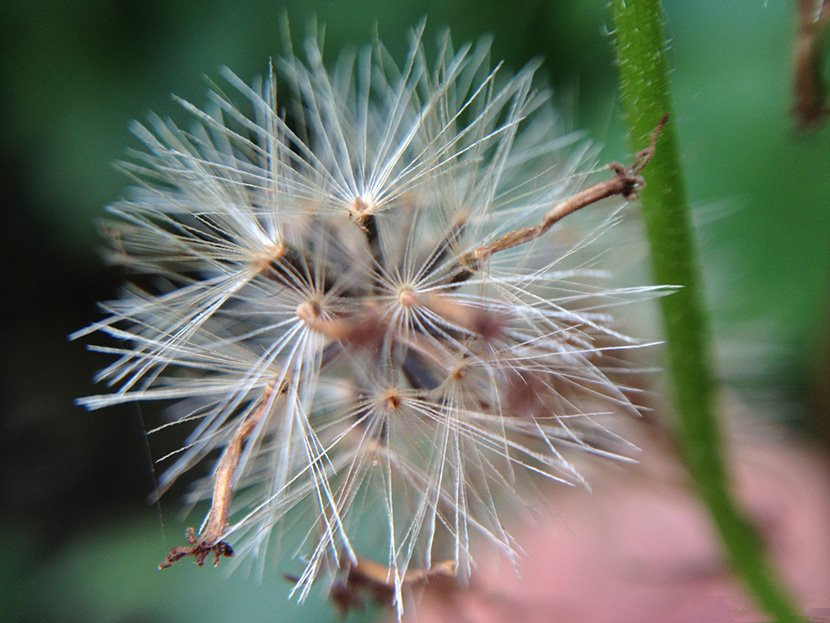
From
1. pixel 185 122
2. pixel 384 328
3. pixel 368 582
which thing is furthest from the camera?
pixel 185 122

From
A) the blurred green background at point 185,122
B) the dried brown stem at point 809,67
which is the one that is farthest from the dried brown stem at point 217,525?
the blurred green background at point 185,122

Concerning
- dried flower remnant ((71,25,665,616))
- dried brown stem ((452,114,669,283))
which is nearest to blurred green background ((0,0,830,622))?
dried flower remnant ((71,25,665,616))

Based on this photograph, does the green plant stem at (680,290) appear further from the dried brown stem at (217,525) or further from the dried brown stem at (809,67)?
the dried brown stem at (217,525)

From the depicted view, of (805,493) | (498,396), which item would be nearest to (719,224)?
(805,493)

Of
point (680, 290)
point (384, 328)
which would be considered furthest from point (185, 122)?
point (680, 290)

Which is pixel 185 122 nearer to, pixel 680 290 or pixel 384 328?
pixel 384 328

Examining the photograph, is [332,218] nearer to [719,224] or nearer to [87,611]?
[719,224]

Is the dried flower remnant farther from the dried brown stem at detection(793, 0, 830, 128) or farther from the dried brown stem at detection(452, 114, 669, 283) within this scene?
the dried brown stem at detection(793, 0, 830, 128)

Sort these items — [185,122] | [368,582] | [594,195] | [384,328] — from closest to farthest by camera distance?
[594,195]
[384,328]
[368,582]
[185,122]
